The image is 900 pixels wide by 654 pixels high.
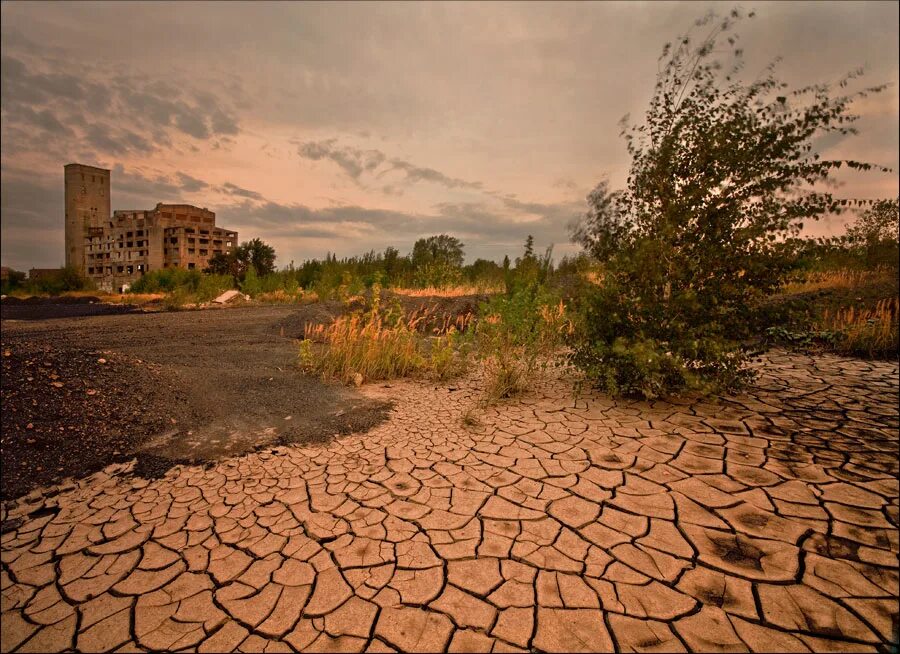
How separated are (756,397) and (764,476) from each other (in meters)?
1.99

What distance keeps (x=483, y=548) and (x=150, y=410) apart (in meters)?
3.42

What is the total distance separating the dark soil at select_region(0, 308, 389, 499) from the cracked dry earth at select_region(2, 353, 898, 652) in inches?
12.9

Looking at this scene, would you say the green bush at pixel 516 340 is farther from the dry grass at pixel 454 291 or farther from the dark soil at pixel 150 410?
the dry grass at pixel 454 291

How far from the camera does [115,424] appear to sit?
11.3ft

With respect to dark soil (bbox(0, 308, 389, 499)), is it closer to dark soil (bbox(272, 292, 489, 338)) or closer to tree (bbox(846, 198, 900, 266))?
dark soil (bbox(272, 292, 489, 338))

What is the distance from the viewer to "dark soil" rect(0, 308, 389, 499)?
9.86 feet

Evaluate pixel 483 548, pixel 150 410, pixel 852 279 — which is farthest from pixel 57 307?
pixel 852 279

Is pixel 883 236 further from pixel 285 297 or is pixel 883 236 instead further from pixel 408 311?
pixel 285 297

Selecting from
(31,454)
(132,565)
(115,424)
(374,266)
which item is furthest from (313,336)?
(374,266)

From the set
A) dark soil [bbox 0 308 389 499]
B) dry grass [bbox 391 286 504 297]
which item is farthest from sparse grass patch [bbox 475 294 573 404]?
dry grass [bbox 391 286 504 297]

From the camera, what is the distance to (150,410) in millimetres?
3742

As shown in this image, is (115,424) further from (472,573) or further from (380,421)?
(472,573)

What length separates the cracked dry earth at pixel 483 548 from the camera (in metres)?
1.58

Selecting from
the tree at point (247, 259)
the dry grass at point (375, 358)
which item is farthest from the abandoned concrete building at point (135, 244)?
the dry grass at point (375, 358)
